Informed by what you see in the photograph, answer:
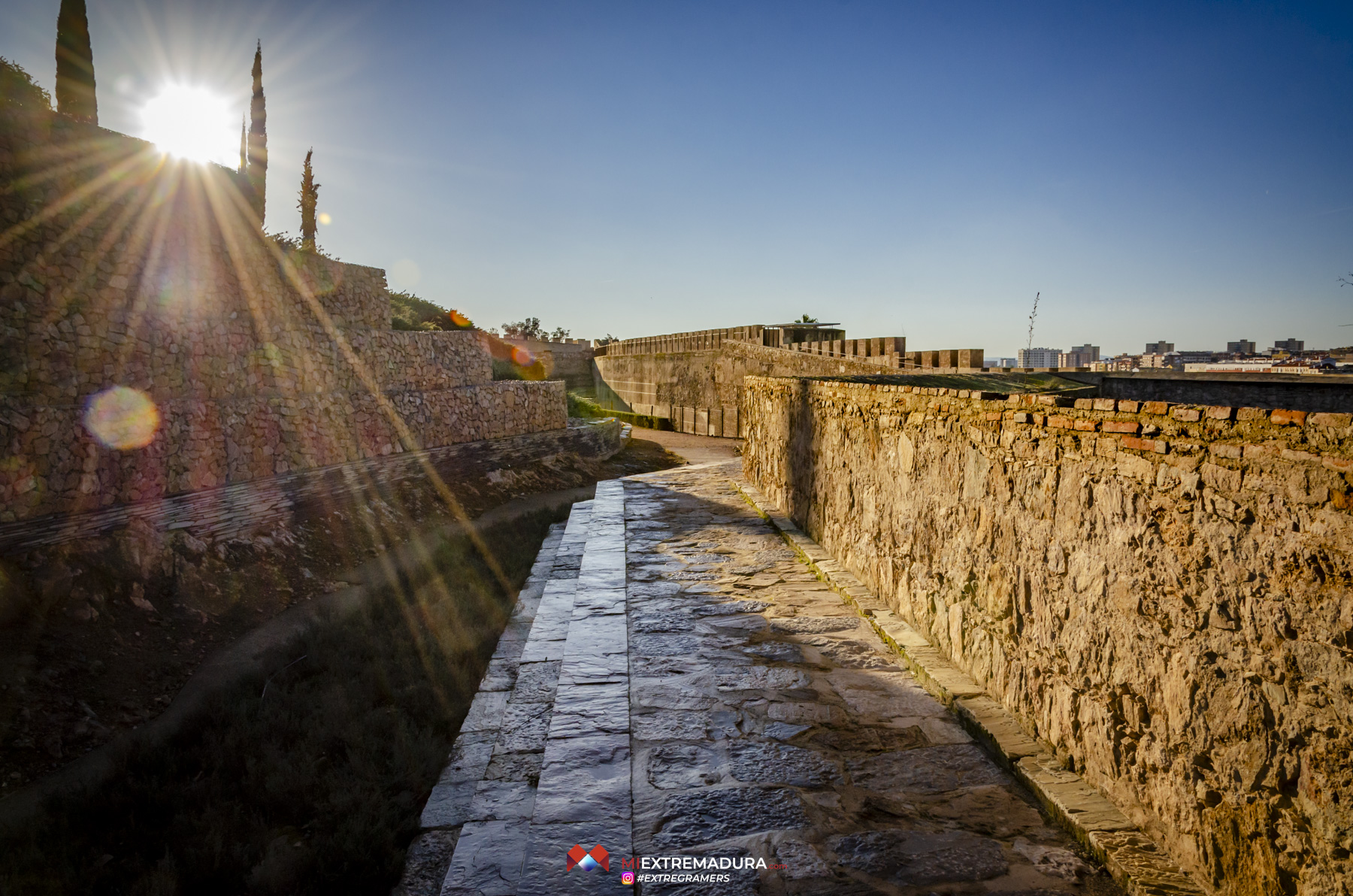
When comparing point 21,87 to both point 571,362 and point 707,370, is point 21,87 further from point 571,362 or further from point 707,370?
point 571,362

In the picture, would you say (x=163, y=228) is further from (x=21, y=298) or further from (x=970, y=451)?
(x=970, y=451)

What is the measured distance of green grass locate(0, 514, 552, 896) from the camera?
10.6 ft

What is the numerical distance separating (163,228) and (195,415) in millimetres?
3098

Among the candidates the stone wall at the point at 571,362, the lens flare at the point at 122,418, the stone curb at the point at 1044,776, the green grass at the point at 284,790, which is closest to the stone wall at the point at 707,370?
the stone wall at the point at 571,362

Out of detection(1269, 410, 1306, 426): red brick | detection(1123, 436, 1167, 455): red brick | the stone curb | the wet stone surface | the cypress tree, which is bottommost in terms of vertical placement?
the wet stone surface

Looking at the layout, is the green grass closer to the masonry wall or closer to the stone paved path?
the stone paved path

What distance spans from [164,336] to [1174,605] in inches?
436

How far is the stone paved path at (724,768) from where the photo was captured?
7.66ft

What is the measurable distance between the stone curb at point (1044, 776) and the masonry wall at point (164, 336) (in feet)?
26.5

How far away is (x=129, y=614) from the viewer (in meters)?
6.32

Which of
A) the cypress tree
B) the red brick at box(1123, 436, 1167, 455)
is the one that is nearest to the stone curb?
the red brick at box(1123, 436, 1167, 455)

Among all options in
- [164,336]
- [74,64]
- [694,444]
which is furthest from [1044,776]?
[74,64]

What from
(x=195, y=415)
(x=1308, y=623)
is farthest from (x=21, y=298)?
(x=1308, y=623)

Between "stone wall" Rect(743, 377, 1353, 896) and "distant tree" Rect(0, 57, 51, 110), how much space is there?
13251 millimetres
